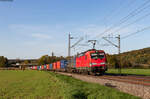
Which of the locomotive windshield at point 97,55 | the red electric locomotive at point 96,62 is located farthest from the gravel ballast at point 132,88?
the locomotive windshield at point 97,55

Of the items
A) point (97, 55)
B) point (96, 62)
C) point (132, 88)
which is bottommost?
point (132, 88)

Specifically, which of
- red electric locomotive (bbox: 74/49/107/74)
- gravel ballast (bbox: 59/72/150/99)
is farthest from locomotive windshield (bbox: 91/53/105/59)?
gravel ballast (bbox: 59/72/150/99)

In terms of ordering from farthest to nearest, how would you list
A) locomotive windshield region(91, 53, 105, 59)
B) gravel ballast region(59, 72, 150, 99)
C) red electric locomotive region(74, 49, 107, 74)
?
locomotive windshield region(91, 53, 105, 59) < red electric locomotive region(74, 49, 107, 74) < gravel ballast region(59, 72, 150, 99)

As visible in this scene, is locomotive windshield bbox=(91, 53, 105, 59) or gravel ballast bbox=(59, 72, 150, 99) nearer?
gravel ballast bbox=(59, 72, 150, 99)

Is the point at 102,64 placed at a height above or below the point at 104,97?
above

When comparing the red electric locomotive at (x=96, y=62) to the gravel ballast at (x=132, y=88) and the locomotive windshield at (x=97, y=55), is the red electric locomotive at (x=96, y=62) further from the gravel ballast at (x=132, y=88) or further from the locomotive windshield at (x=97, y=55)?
the gravel ballast at (x=132, y=88)

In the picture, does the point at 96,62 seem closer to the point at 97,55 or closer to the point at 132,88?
the point at 97,55

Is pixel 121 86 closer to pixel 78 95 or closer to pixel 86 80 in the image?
→ pixel 78 95

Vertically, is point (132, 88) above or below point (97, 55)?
below

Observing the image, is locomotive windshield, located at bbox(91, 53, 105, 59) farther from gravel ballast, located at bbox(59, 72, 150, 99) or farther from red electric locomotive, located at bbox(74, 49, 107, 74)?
gravel ballast, located at bbox(59, 72, 150, 99)

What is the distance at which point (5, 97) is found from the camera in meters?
16.1

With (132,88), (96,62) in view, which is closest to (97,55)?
(96,62)

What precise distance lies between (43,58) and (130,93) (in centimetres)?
14357

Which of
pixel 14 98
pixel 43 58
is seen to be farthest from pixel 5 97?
pixel 43 58
